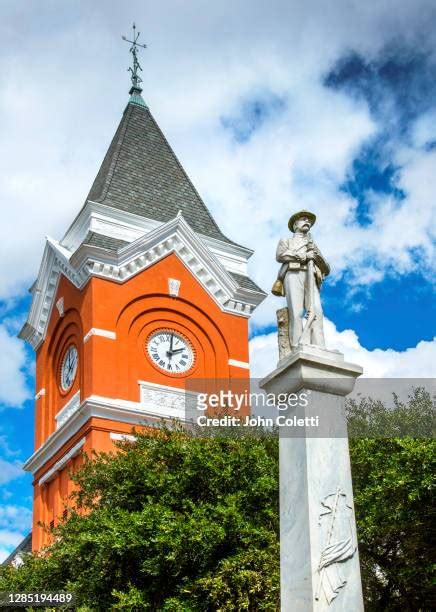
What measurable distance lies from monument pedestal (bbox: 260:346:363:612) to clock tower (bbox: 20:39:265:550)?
722 inches

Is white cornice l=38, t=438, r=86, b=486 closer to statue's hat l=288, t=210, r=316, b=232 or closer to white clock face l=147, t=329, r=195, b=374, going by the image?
white clock face l=147, t=329, r=195, b=374

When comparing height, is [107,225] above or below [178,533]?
above

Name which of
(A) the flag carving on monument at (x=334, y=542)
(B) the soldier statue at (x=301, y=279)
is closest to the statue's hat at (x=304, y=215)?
(B) the soldier statue at (x=301, y=279)

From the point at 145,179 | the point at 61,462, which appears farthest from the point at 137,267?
the point at 61,462

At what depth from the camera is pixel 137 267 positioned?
1204 inches

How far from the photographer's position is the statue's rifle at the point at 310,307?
9844mm

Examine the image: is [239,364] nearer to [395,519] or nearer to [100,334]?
[100,334]

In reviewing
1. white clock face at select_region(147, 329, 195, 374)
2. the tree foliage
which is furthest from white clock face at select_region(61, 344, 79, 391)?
the tree foliage

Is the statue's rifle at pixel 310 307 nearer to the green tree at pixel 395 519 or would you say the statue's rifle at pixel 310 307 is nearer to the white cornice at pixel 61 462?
the green tree at pixel 395 519

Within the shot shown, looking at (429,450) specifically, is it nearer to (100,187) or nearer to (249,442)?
(249,442)

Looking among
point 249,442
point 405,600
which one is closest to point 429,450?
point 405,600

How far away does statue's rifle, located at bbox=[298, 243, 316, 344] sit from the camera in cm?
984

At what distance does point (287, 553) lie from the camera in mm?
9148

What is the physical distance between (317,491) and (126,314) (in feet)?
69.9
